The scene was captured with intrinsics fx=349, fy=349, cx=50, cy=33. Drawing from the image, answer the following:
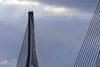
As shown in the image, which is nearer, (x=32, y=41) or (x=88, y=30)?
(x=88, y=30)

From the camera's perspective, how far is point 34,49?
136 ft

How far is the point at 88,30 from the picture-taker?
110 ft

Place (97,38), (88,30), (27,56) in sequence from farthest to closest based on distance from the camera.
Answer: (27,56)
(88,30)
(97,38)

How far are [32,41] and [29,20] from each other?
269 centimetres

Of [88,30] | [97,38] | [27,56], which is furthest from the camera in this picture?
[27,56]

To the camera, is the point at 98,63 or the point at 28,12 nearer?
the point at 98,63

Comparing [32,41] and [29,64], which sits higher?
[32,41]

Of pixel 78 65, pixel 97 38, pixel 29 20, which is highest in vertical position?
pixel 29 20

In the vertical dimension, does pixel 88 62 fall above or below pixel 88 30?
below

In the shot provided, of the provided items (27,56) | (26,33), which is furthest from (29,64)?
(26,33)

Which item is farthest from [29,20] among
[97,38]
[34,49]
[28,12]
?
[97,38]

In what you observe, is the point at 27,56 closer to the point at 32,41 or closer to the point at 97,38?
the point at 32,41

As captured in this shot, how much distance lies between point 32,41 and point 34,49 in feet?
3.23

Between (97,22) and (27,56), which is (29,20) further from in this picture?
(97,22)
